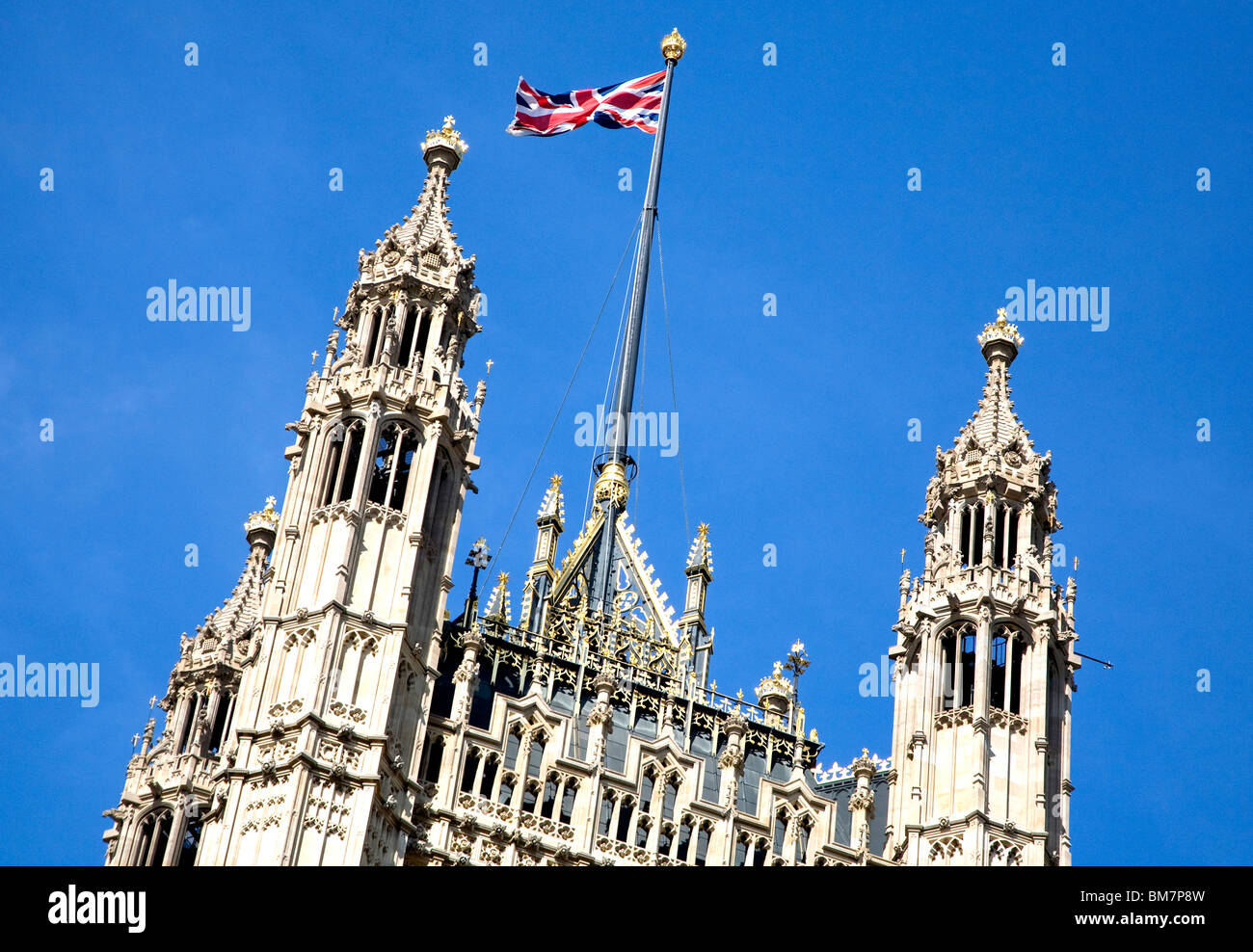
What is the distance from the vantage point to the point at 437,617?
62062 millimetres

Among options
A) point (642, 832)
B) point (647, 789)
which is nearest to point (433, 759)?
point (642, 832)

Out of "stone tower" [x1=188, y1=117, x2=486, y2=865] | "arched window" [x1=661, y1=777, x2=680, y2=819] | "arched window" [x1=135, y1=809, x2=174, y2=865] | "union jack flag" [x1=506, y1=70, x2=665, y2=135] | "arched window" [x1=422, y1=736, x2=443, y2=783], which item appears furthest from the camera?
"union jack flag" [x1=506, y1=70, x2=665, y2=135]

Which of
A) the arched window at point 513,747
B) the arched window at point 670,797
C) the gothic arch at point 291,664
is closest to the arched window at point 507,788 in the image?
the arched window at point 513,747

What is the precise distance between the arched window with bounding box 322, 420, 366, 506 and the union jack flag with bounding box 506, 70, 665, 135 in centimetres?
1847

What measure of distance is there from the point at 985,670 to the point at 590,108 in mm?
26619

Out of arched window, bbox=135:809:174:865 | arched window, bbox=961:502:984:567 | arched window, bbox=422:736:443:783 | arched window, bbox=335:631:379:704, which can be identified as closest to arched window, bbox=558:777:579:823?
arched window, bbox=422:736:443:783

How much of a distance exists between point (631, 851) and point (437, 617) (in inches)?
306

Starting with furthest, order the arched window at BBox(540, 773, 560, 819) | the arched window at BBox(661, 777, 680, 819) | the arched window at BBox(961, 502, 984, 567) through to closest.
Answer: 1. the arched window at BBox(961, 502, 984, 567)
2. the arched window at BBox(661, 777, 680, 819)
3. the arched window at BBox(540, 773, 560, 819)

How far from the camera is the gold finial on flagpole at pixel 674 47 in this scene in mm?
90812

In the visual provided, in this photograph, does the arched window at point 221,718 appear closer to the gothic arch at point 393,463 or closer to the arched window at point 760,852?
the gothic arch at point 393,463

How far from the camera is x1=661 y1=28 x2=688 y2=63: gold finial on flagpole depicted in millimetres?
90812

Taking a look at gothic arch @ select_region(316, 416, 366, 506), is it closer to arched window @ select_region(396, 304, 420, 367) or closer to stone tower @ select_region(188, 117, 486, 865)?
stone tower @ select_region(188, 117, 486, 865)
